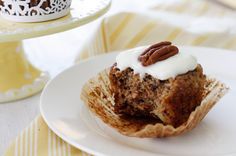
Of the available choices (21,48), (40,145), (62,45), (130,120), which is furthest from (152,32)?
(40,145)

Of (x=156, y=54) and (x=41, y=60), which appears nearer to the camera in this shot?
(x=156, y=54)

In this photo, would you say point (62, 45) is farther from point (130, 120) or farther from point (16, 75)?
point (130, 120)

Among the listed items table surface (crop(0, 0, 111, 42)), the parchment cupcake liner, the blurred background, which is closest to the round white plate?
the parchment cupcake liner

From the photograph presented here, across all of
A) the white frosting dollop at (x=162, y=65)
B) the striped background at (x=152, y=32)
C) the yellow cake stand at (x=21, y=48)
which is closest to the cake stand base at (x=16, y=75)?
the yellow cake stand at (x=21, y=48)

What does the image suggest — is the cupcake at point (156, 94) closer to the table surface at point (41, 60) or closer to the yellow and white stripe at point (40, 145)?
the yellow and white stripe at point (40, 145)

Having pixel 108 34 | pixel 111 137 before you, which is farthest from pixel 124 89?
pixel 108 34
